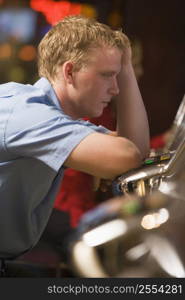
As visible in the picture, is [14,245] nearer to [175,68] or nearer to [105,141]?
[105,141]

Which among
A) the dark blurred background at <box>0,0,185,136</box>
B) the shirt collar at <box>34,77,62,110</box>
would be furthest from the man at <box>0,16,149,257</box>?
the dark blurred background at <box>0,0,185,136</box>

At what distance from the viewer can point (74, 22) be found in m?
1.00

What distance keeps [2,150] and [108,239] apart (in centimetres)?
30

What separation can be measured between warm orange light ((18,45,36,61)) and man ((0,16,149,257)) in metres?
2.66

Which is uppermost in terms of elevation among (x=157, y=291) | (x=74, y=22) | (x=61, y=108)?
(x=74, y=22)

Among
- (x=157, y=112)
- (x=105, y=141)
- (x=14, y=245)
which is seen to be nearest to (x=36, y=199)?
(x=14, y=245)

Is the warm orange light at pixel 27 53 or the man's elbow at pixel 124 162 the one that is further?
the warm orange light at pixel 27 53

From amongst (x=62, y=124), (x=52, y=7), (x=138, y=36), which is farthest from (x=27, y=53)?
(x=62, y=124)

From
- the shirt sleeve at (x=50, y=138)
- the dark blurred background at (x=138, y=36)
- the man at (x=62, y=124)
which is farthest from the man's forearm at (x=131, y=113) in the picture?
the dark blurred background at (x=138, y=36)

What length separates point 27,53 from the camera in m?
3.71

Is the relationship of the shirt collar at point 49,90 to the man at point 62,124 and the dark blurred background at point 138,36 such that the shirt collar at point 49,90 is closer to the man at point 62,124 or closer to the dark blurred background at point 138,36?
the man at point 62,124

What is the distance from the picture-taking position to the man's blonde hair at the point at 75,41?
0.96 m

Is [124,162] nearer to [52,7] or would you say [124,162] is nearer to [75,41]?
[75,41]

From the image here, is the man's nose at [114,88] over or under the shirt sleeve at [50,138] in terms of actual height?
over
